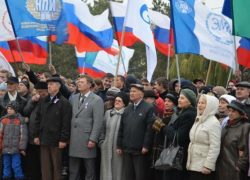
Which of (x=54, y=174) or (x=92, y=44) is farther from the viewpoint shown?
(x=92, y=44)

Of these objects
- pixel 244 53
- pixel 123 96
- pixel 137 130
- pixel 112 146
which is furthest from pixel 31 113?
pixel 244 53

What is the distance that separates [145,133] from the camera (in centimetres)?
823

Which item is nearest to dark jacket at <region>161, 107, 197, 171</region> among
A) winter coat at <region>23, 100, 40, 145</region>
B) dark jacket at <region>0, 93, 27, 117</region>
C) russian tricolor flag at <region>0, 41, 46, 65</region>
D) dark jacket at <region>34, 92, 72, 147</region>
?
dark jacket at <region>34, 92, 72, 147</region>

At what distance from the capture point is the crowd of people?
7098mm

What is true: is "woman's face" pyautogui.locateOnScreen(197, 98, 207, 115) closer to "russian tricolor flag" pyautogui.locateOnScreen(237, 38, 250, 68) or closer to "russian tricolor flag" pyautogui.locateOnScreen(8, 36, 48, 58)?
"russian tricolor flag" pyautogui.locateOnScreen(237, 38, 250, 68)

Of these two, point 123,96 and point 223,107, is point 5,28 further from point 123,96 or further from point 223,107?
point 223,107

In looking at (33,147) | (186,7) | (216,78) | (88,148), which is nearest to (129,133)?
(88,148)

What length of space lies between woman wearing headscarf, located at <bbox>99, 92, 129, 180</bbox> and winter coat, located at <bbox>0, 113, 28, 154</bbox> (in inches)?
66.0

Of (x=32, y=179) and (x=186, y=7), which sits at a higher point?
(x=186, y=7)

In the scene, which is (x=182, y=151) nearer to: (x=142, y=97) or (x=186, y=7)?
(x=142, y=97)

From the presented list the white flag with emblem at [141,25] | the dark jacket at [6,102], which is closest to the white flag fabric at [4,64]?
the dark jacket at [6,102]

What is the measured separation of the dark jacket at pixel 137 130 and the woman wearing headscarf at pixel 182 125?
47cm

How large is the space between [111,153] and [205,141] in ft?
7.31

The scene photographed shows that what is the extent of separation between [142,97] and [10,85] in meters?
Result: 2.90
